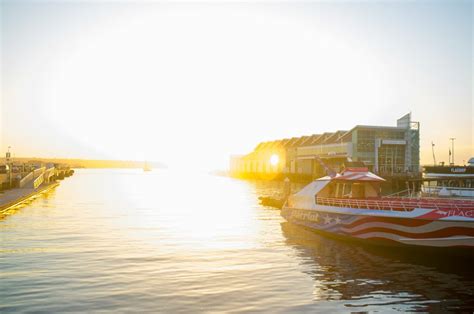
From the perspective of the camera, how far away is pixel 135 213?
4662 cm

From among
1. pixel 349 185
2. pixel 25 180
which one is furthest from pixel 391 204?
pixel 25 180

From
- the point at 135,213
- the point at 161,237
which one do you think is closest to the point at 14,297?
the point at 161,237

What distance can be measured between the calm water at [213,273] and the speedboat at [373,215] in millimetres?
1022

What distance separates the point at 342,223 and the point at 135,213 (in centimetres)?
2673

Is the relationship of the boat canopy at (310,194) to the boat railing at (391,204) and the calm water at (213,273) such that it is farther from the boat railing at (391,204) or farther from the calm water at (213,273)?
the calm water at (213,273)

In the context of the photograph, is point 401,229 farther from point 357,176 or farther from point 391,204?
point 357,176

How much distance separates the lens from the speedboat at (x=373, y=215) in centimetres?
2114

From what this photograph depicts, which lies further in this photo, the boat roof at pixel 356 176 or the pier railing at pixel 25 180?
the pier railing at pixel 25 180

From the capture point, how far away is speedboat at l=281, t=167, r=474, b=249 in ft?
69.4

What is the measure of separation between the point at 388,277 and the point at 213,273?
7.81 metres

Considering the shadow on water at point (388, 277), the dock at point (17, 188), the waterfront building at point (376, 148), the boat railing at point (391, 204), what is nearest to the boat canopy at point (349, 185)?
the boat railing at point (391, 204)

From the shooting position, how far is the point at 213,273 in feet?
63.3

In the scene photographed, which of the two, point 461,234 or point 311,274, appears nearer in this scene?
point 311,274

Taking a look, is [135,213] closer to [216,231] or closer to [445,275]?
[216,231]
